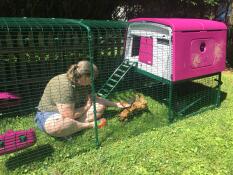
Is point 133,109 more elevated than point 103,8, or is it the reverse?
point 103,8

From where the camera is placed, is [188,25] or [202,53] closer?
[188,25]

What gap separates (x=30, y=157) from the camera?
3822 millimetres

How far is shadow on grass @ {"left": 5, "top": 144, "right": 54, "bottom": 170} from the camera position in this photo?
3688mm

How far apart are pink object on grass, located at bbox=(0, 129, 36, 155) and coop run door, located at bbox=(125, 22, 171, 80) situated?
2.31 metres

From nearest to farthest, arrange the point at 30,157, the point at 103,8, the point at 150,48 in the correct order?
the point at 30,157
the point at 150,48
the point at 103,8

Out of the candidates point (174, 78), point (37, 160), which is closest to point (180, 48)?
point (174, 78)

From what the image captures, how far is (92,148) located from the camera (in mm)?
4090

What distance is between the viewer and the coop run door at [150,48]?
4756mm

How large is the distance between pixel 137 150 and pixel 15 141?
5.16ft

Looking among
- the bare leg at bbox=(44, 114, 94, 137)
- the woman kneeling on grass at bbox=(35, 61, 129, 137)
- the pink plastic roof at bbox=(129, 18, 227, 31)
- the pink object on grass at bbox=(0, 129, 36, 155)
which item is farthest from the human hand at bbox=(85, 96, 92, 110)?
the pink plastic roof at bbox=(129, 18, 227, 31)

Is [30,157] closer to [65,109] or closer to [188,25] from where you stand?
[65,109]

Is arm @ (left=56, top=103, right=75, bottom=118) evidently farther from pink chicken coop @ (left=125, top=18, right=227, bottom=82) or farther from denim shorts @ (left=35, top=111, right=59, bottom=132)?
pink chicken coop @ (left=125, top=18, right=227, bottom=82)

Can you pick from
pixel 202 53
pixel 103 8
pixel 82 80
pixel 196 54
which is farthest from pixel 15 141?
pixel 103 8

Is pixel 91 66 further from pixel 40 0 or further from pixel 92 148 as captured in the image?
pixel 40 0
